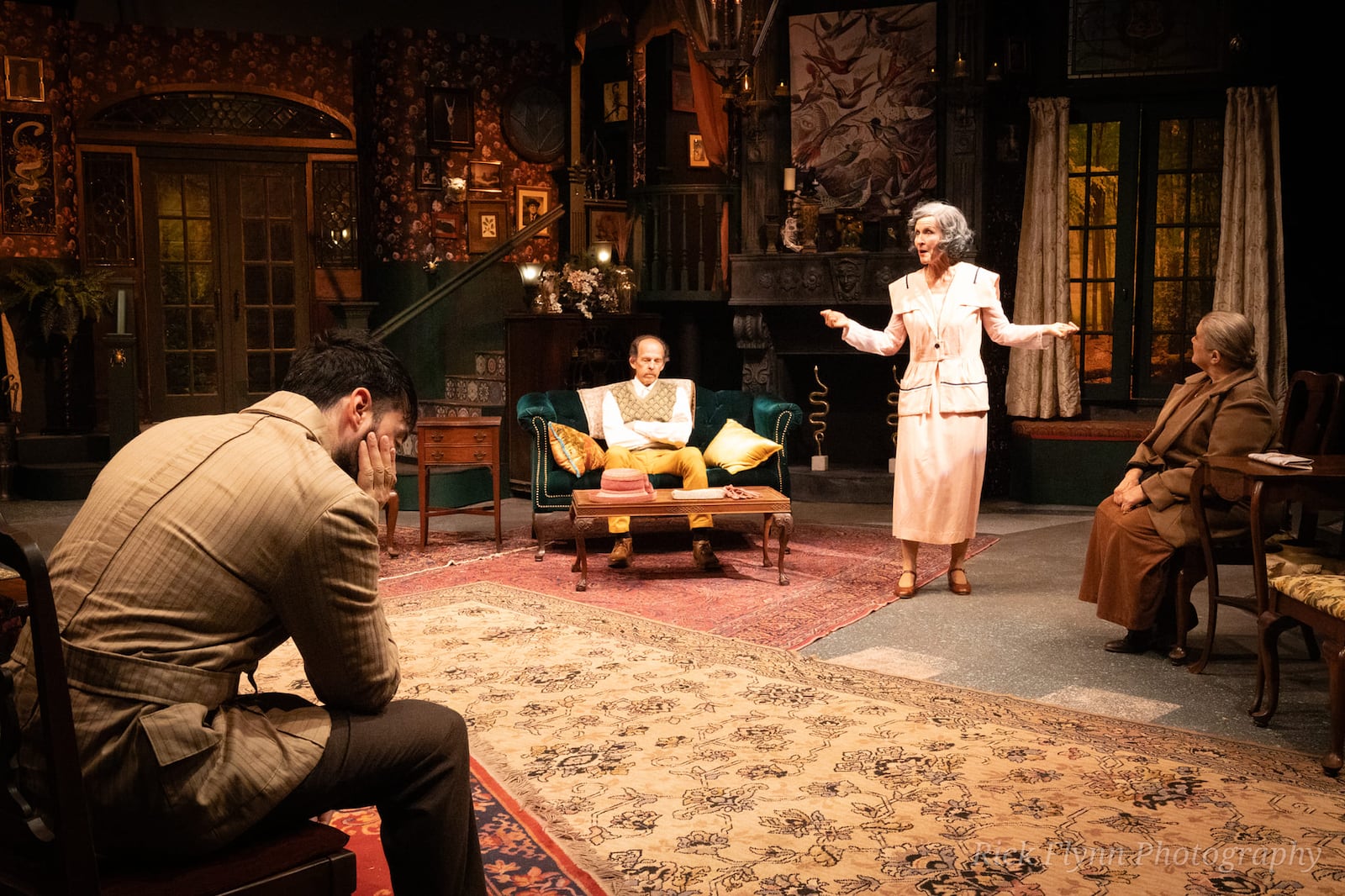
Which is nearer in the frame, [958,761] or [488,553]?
[958,761]

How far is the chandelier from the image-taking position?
5.15 m

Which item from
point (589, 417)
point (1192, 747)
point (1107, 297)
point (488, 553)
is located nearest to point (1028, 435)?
point (1107, 297)

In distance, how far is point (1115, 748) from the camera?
368cm

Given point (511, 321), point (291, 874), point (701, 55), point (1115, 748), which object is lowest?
point (1115, 748)

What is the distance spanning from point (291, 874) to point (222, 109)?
33.5 feet

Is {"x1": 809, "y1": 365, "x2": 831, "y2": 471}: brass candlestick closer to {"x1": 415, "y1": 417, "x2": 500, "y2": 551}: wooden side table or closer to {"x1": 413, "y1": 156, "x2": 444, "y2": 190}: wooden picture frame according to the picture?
{"x1": 415, "y1": 417, "x2": 500, "y2": 551}: wooden side table

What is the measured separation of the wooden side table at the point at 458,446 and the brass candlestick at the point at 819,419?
269 cm

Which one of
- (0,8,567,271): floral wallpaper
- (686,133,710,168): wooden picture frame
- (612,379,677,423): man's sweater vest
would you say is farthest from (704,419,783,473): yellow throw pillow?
(0,8,567,271): floral wallpaper

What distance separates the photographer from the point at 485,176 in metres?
11.3

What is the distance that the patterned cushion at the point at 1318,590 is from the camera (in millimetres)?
3438

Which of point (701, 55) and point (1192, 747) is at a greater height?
point (701, 55)

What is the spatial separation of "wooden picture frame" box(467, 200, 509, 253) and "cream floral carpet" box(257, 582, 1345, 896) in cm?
710

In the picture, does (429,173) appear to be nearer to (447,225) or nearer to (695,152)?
(447,225)

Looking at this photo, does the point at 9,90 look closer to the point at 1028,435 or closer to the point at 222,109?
the point at 222,109
